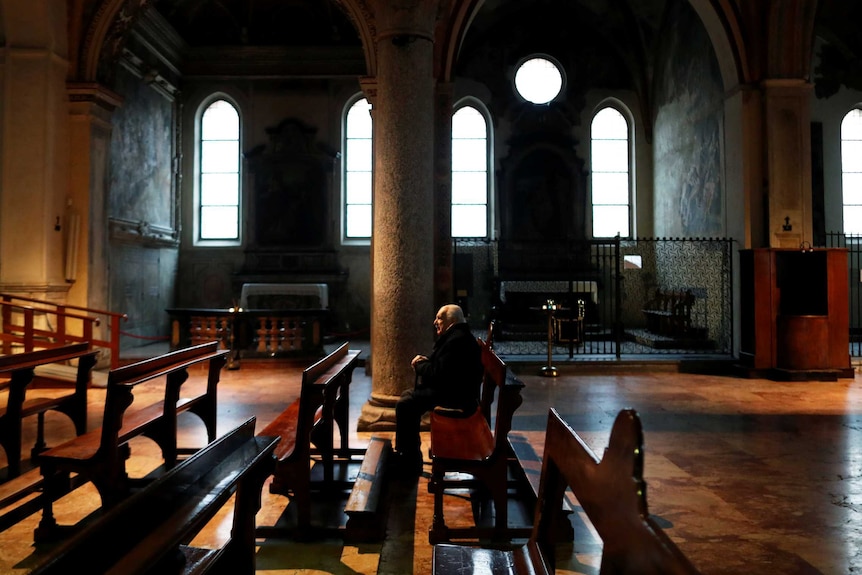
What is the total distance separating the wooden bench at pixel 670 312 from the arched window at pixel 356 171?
7033mm

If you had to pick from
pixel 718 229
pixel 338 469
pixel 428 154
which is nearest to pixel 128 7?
pixel 428 154

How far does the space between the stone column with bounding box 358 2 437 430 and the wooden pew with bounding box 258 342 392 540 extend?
0.65 m

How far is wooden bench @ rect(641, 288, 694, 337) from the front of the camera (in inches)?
454

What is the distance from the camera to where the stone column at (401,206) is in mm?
5121

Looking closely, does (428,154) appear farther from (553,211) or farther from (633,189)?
(633,189)

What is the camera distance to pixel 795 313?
8867mm

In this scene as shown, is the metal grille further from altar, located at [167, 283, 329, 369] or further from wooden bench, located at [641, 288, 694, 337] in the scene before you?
altar, located at [167, 283, 329, 369]

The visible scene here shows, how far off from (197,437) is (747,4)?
9722 millimetres

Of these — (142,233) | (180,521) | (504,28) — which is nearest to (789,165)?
(504,28)

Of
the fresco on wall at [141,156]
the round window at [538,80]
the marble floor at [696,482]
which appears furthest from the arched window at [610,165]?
the fresco on wall at [141,156]

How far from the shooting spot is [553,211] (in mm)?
14844

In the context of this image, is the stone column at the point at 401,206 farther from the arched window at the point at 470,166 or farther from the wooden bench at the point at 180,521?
the arched window at the point at 470,166

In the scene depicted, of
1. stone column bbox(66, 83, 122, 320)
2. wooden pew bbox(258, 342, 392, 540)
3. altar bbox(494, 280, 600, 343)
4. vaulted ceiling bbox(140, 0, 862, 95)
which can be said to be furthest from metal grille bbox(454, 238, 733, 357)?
wooden pew bbox(258, 342, 392, 540)

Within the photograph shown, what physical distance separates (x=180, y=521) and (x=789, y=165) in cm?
995
